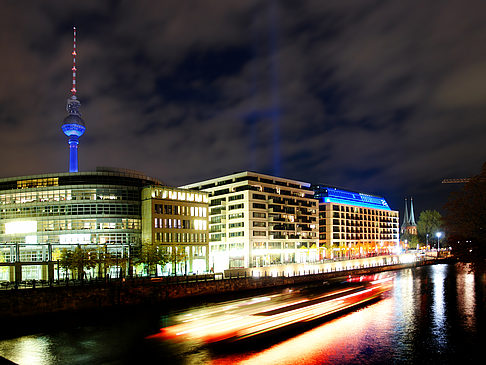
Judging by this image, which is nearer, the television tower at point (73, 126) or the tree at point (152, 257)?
the tree at point (152, 257)

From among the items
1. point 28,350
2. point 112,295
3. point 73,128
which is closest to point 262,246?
point 112,295

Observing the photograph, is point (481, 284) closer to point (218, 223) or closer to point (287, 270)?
point (287, 270)

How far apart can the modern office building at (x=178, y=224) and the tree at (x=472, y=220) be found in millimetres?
52854

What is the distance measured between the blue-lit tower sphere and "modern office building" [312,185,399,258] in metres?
91.9

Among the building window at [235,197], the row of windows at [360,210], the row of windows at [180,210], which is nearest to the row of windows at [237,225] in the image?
the building window at [235,197]

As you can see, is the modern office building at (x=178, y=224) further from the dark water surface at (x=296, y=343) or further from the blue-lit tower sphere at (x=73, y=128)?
the blue-lit tower sphere at (x=73, y=128)

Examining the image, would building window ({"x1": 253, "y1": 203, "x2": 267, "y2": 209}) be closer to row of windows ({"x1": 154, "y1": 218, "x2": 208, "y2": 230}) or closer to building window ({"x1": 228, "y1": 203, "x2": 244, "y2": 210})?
building window ({"x1": 228, "y1": 203, "x2": 244, "y2": 210})

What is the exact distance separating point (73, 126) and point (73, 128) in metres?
0.77

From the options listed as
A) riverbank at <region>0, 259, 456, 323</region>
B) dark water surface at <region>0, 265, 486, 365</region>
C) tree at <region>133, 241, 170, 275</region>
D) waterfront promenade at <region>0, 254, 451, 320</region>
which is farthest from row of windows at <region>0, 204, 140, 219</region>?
dark water surface at <region>0, 265, 486, 365</region>

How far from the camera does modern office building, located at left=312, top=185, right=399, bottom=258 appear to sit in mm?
155875

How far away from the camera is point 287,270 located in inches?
4240

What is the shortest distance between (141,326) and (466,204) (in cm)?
3669

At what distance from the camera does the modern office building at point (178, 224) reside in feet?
299

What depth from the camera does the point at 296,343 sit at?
119 feet
